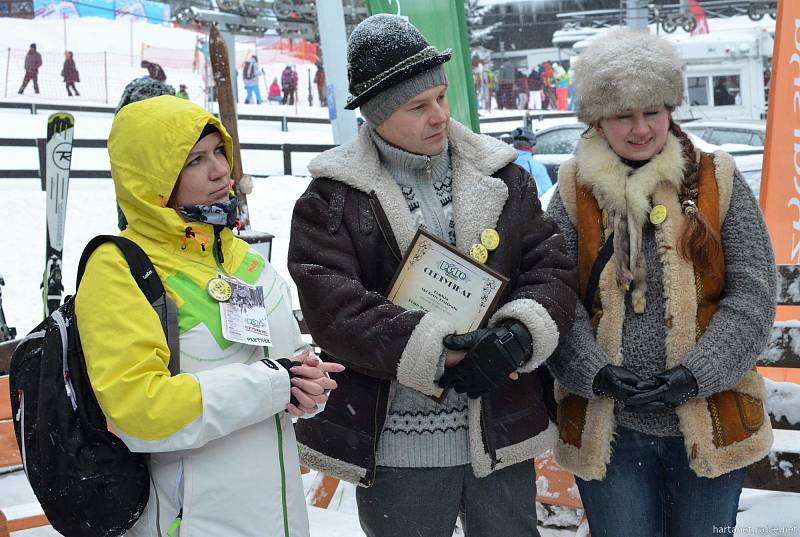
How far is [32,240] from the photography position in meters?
13.5

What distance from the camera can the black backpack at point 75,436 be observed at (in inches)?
75.3

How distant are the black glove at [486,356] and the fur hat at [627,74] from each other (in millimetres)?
716

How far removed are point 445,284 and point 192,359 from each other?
Result: 67 centimetres

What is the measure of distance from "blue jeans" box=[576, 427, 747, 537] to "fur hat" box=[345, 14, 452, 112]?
114 cm

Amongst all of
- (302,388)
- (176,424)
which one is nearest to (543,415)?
(302,388)

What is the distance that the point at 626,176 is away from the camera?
2.48m

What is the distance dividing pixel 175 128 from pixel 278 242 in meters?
11.9

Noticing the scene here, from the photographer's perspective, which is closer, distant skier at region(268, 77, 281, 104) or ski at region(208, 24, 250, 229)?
ski at region(208, 24, 250, 229)

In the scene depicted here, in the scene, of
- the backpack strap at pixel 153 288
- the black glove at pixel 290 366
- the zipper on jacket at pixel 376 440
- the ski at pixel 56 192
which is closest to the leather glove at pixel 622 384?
the zipper on jacket at pixel 376 440

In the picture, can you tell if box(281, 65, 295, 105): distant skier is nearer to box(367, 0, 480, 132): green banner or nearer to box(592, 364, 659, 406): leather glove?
box(367, 0, 480, 132): green banner

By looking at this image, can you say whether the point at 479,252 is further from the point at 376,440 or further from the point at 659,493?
the point at 659,493

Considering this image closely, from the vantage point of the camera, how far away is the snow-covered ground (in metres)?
3.61

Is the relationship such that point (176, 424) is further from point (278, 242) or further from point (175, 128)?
point (278, 242)

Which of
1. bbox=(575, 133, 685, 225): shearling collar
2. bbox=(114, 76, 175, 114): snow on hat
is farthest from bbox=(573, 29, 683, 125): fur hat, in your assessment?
bbox=(114, 76, 175, 114): snow on hat
